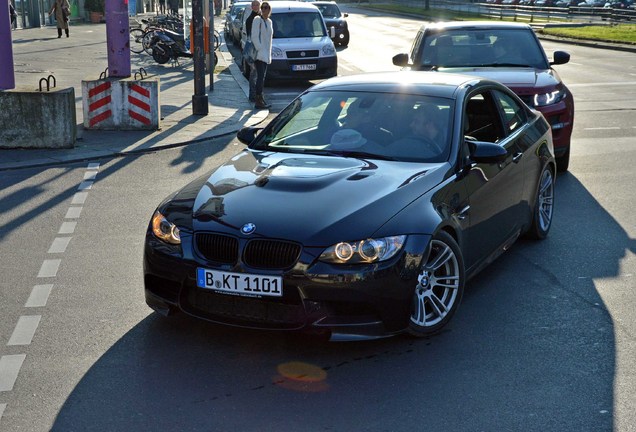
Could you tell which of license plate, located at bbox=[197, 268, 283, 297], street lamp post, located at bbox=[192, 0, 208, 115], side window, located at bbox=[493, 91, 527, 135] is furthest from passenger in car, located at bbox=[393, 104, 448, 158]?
street lamp post, located at bbox=[192, 0, 208, 115]

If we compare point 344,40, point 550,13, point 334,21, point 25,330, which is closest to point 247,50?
point 25,330

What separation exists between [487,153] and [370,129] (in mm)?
828

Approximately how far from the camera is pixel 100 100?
14.7 metres

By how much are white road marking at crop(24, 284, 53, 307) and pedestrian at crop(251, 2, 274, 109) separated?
11.2 m

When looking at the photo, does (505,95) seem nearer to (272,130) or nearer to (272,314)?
(272,130)

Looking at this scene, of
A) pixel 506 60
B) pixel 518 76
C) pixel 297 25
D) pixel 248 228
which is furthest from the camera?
pixel 297 25

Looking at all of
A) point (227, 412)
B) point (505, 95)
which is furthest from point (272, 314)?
point (505, 95)

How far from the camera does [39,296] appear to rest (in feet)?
22.7

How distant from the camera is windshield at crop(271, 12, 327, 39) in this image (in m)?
24.1

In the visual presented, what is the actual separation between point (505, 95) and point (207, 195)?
307cm

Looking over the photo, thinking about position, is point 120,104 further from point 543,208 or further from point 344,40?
point 344,40

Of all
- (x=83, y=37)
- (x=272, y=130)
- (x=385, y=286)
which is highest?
(x=272, y=130)

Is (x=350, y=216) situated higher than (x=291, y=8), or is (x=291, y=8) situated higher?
(x=350, y=216)

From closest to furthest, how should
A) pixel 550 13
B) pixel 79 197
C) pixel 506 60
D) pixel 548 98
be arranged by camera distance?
pixel 79 197 → pixel 548 98 → pixel 506 60 → pixel 550 13
